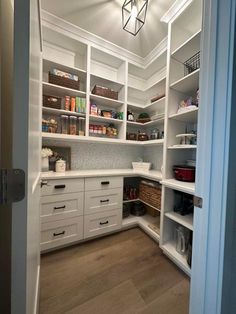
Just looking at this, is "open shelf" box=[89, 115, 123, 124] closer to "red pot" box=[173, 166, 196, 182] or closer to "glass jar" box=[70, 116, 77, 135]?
"glass jar" box=[70, 116, 77, 135]

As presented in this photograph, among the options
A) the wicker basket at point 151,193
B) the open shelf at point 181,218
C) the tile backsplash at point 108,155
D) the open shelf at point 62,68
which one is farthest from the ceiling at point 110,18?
the open shelf at point 181,218

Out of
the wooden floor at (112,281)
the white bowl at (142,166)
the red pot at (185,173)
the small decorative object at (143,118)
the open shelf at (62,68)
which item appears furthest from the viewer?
the small decorative object at (143,118)

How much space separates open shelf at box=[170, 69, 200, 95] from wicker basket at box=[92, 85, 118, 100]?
0.86 metres

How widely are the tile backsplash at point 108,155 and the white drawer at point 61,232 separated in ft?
2.53

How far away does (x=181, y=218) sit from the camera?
1573 millimetres

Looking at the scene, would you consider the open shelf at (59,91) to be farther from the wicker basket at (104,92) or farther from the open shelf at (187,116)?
the open shelf at (187,116)

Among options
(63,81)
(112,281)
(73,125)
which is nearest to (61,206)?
(112,281)

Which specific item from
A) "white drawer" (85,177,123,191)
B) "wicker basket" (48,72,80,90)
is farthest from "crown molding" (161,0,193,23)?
"white drawer" (85,177,123,191)

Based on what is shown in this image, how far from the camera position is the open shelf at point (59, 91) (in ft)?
5.92
